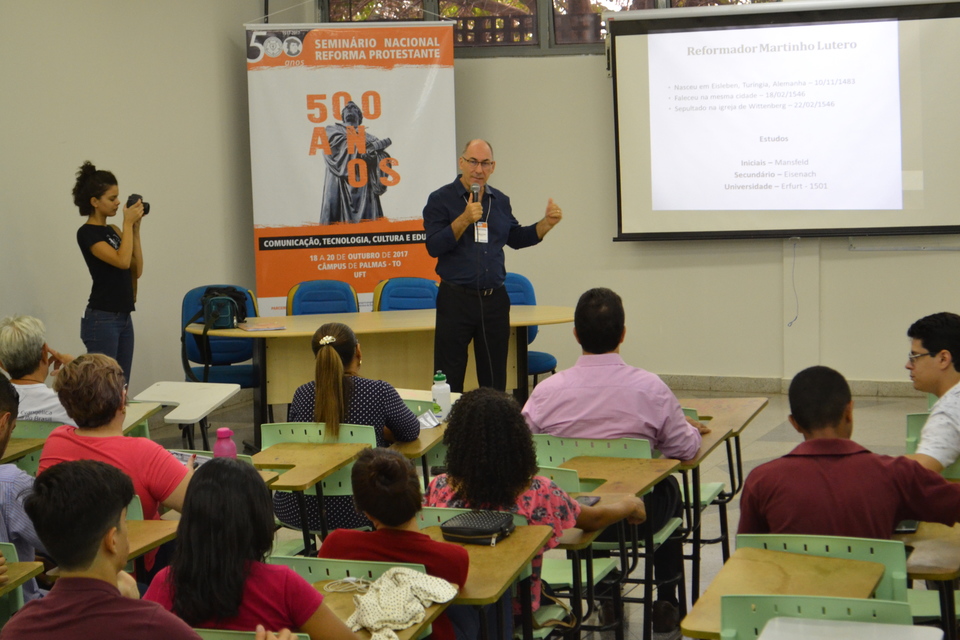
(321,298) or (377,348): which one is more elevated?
(321,298)

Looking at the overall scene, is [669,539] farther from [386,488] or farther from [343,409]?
[386,488]

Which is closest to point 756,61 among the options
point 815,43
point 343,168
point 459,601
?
point 815,43

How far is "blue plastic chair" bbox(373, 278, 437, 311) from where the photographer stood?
6820 millimetres

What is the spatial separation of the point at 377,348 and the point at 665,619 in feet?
10.2

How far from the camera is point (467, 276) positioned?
16.8 ft

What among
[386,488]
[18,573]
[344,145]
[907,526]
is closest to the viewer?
[386,488]

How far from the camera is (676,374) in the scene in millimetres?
7945

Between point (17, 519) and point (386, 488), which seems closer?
point (386, 488)

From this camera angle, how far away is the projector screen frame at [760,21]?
7.02 metres

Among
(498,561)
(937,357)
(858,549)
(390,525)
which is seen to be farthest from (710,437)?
(390,525)

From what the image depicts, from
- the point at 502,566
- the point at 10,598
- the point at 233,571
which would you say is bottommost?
the point at 10,598

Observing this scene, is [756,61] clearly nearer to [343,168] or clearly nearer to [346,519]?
[343,168]

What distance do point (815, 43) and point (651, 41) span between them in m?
1.18

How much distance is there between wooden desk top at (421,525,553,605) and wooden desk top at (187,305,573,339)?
3.36 m
